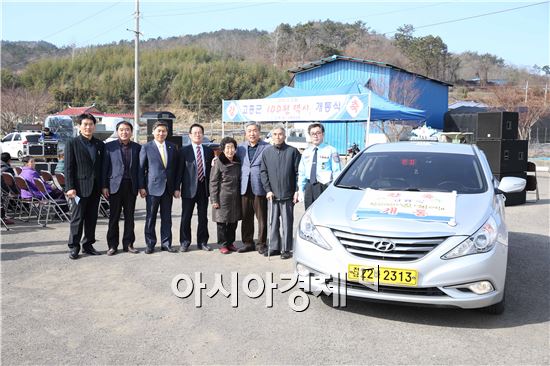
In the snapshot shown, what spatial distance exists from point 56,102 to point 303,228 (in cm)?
5920

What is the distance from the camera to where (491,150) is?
12297mm

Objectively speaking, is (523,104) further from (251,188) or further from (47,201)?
(47,201)

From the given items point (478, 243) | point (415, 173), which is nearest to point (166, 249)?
point (415, 173)

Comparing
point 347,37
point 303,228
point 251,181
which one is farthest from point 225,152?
point 347,37

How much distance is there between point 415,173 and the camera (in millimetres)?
5246

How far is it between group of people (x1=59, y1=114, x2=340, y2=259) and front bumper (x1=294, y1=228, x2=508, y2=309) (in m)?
2.16

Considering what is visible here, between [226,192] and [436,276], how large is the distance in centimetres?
328

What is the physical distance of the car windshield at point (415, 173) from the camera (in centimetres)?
498

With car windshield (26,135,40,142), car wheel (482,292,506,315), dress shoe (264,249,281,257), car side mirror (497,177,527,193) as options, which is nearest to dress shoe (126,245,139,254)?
dress shoe (264,249,281,257)

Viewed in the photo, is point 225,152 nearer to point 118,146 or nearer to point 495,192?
point 118,146

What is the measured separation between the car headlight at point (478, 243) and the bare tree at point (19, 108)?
44.7m

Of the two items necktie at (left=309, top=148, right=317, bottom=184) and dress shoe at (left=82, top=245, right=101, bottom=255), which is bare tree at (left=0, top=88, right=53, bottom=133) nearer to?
dress shoe at (left=82, top=245, right=101, bottom=255)

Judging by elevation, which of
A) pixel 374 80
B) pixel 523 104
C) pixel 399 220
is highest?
pixel 374 80

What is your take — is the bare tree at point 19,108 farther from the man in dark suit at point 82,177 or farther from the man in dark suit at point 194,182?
the man in dark suit at point 194,182
